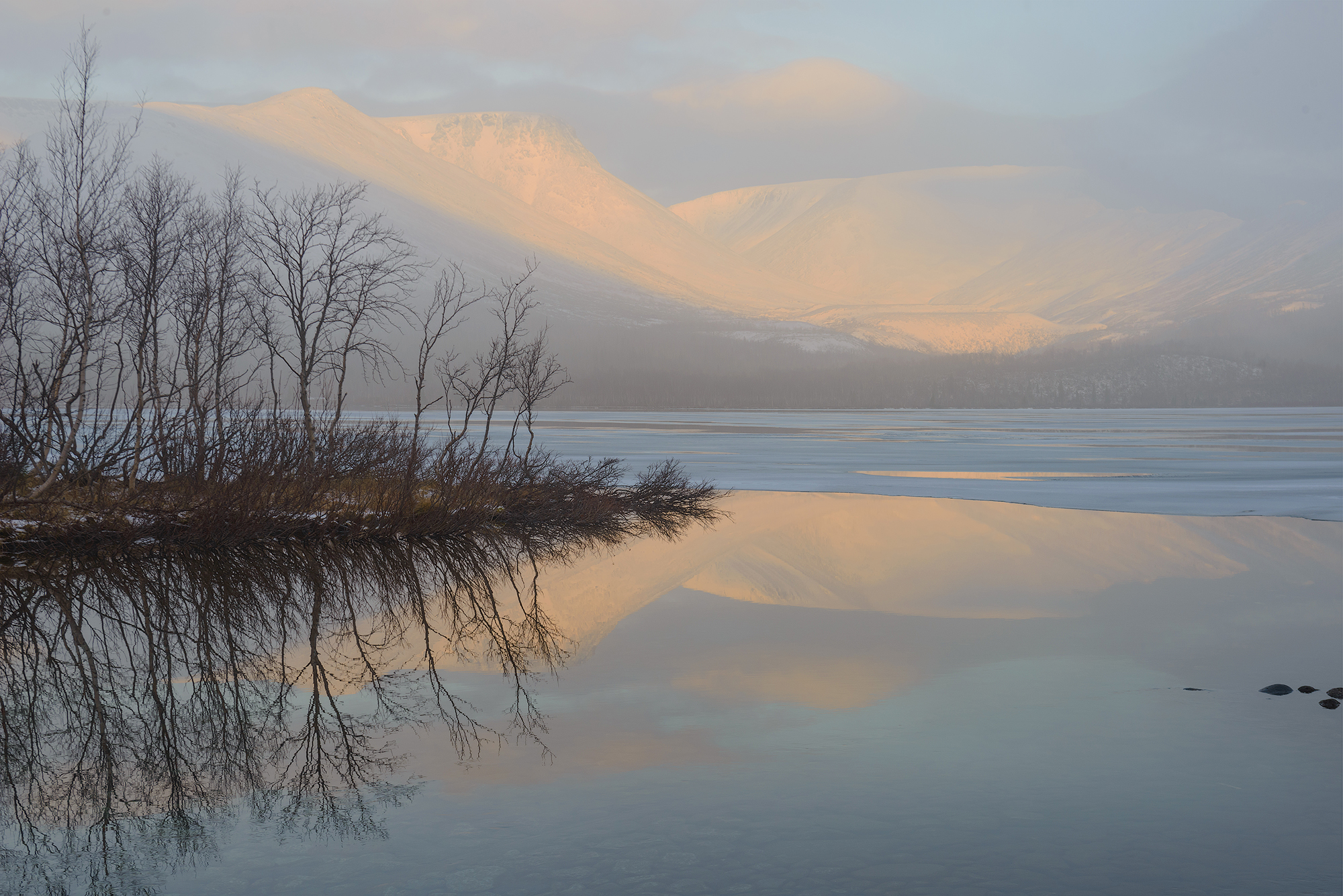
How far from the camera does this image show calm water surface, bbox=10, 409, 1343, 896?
5891 mm

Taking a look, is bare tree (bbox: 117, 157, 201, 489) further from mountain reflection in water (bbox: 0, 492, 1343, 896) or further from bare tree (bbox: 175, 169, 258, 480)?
mountain reflection in water (bbox: 0, 492, 1343, 896)

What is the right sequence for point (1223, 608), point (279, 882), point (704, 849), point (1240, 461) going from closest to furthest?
point (279, 882)
point (704, 849)
point (1223, 608)
point (1240, 461)

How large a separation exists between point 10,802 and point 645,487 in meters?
22.1

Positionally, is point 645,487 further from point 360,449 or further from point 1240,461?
point 1240,461

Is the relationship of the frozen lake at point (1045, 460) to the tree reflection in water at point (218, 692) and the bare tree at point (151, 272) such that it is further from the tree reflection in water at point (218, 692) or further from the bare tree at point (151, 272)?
the tree reflection in water at point (218, 692)

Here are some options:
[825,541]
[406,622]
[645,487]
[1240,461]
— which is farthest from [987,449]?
[406,622]

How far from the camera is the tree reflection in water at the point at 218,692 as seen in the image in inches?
261

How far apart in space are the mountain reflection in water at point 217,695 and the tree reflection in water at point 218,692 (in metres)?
0.02

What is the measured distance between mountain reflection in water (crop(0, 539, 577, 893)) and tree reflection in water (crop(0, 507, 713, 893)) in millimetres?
24

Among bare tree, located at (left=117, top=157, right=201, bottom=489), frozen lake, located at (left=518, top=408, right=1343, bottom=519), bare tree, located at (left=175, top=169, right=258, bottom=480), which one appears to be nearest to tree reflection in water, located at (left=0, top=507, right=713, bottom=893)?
bare tree, located at (left=117, top=157, right=201, bottom=489)

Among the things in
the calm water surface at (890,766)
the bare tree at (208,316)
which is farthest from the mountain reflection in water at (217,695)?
the bare tree at (208,316)

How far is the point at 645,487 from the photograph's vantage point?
28.8m

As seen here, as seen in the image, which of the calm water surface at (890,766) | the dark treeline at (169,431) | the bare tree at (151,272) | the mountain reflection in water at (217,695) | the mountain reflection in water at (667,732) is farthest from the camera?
the bare tree at (151,272)

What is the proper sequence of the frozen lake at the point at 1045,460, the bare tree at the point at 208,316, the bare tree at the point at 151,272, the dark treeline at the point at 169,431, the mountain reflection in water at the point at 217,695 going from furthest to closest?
1. the frozen lake at the point at 1045,460
2. the bare tree at the point at 208,316
3. the bare tree at the point at 151,272
4. the dark treeline at the point at 169,431
5. the mountain reflection in water at the point at 217,695
